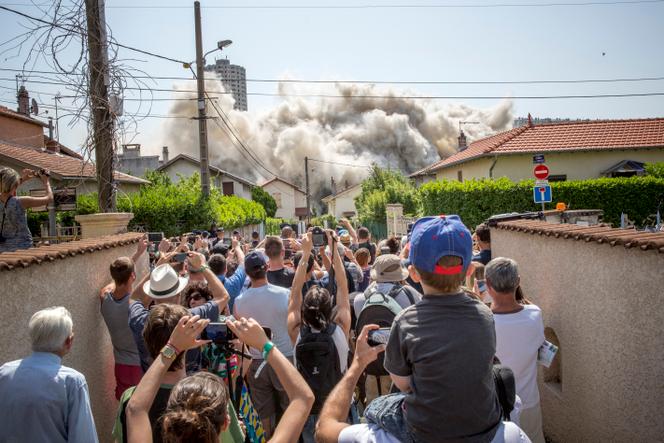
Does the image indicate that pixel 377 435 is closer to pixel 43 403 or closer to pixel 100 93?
pixel 43 403

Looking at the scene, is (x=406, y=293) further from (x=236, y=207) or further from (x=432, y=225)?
(x=236, y=207)

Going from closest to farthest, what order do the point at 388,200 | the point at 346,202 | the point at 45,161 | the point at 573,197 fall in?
1. the point at 573,197
2. the point at 45,161
3. the point at 388,200
4. the point at 346,202

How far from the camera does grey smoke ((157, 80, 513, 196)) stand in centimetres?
9081

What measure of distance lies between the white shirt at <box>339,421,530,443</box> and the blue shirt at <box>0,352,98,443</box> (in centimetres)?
140

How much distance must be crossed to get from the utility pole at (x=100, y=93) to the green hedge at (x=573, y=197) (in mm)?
16125

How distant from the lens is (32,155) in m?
24.7

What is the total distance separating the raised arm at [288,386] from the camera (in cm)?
198

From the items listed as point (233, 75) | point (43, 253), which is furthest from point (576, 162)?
point (233, 75)

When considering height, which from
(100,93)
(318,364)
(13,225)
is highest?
(100,93)

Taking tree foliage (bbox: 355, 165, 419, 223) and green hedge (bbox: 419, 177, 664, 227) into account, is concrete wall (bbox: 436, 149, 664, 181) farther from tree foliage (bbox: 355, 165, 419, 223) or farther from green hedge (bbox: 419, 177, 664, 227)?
tree foliage (bbox: 355, 165, 419, 223)

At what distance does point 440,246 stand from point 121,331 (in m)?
3.21

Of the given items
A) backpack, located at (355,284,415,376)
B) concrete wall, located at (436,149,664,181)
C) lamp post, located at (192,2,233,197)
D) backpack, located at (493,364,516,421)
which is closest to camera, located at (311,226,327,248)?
backpack, located at (355,284,415,376)

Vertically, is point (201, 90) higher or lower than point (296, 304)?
higher

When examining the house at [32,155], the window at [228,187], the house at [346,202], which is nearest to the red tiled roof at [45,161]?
the house at [32,155]
